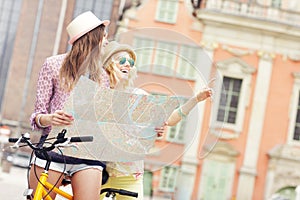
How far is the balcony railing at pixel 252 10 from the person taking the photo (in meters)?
25.9

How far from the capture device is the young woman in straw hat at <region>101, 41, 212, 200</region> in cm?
306

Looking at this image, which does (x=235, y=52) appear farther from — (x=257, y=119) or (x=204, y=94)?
(x=204, y=94)

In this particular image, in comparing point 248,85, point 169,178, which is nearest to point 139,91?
point 169,178

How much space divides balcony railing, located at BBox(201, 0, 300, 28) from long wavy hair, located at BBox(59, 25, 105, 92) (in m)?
23.0

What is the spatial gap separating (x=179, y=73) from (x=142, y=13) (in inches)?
903

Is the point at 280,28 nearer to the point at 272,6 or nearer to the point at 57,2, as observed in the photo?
the point at 272,6

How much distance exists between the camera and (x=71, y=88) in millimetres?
2924

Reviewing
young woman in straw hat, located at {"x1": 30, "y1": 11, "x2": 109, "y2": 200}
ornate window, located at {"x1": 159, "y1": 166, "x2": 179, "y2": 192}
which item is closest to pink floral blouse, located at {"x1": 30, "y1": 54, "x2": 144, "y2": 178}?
young woman in straw hat, located at {"x1": 30, "y1": 11, "x2": 109, "y2": 200}

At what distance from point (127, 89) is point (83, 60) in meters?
0.21

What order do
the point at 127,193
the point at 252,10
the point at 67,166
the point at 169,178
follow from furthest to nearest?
the point at 252,10 < the point at 169,178 < the point at 127,193 < the point at 67,166

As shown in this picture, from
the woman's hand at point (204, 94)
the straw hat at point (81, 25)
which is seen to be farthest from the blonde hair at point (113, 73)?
the woman's hand at point (204, 94)

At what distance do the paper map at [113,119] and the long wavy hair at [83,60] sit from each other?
9cm

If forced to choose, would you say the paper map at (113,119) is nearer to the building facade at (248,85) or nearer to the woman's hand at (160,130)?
the woman's hand at (160,130)

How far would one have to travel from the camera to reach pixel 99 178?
2887mm
